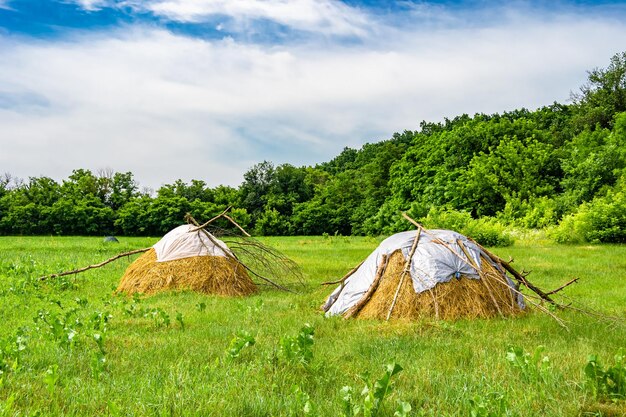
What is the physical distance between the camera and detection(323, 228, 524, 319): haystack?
10.2 m

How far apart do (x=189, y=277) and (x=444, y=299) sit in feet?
21.5

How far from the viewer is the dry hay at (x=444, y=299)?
10.2m

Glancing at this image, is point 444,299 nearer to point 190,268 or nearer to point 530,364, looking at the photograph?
point 530,364

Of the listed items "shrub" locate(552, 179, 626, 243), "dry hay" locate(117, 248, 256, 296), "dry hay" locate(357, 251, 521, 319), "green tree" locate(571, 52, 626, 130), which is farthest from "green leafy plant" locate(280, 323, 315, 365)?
"green tree" locate(571, 52, 626, 130)

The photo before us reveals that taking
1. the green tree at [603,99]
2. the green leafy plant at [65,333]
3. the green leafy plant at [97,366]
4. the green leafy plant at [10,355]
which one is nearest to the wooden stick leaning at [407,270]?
the green leafy plant at [65,333]

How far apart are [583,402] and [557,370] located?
121 cm

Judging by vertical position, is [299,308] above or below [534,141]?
below

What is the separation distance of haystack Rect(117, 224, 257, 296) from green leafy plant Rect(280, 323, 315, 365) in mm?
7211

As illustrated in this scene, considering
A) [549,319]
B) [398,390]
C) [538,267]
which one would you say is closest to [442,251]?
[549,319]

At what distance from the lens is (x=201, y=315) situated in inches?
408

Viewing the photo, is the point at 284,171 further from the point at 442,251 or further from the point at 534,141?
the point at 442,251

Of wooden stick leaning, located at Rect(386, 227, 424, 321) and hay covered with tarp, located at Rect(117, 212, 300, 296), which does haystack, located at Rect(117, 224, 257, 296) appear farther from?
wooden stick leaning, located at Rect(386, 227, 424, 321)

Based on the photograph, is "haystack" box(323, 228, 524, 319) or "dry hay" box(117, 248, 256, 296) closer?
"haystack" box(323, 228, 524, 319)

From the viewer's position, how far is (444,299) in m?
10.3
